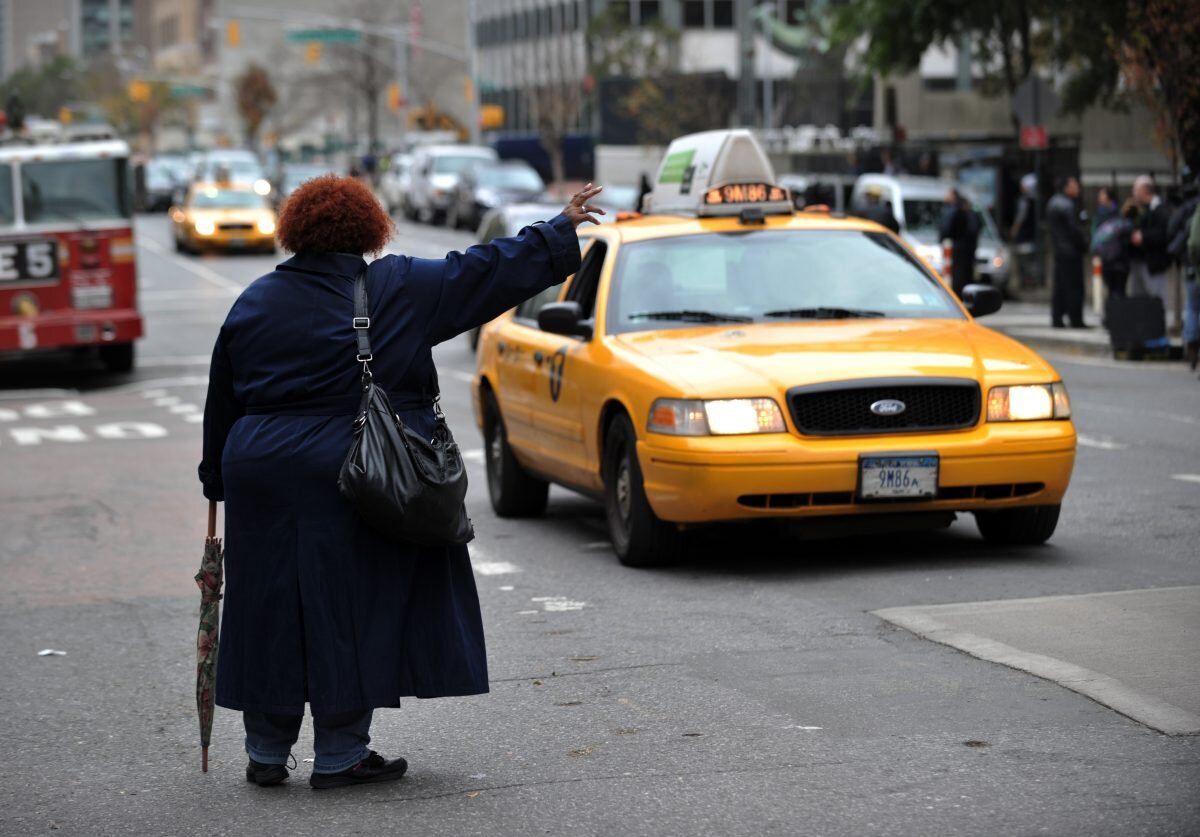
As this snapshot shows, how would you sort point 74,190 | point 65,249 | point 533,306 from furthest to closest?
point 74,190, point 65,249, point 533,306

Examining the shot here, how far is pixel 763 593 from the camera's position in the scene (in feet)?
30.1

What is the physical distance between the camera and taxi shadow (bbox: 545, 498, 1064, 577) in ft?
31.9

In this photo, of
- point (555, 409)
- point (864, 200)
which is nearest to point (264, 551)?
point (555, 409)

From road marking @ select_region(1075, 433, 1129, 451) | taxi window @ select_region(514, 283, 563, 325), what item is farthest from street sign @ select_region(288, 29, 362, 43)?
taxi window @ select_region(514, 283, 563, 325)

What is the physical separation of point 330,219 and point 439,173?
54.1 metres

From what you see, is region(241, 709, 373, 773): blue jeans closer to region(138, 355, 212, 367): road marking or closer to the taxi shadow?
the taxi shadow

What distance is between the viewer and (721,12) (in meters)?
81.3

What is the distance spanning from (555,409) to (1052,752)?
5.23 metres

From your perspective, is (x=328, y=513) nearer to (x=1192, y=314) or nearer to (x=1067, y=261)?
(x=1192, y=314)

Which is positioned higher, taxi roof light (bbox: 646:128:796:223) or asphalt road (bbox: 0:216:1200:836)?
taxi roof light (bbox: 646:128:796:223)

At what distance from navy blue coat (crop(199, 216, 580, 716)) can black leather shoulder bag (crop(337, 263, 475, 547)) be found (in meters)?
0.09

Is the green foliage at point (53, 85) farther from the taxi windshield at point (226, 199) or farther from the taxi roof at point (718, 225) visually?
the taxi roof at point (718, 225)

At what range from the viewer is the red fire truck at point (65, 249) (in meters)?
22.5

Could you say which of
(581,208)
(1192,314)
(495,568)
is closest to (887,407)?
(495,568)
